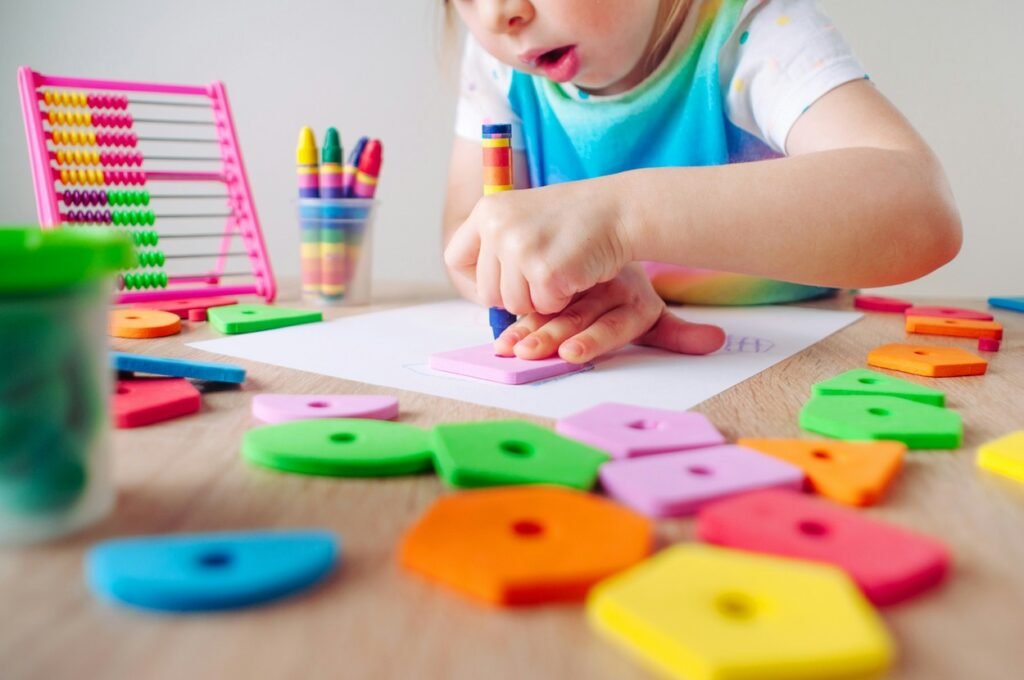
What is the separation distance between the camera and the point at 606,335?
56 centimetres

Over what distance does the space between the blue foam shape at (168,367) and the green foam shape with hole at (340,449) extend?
10cm

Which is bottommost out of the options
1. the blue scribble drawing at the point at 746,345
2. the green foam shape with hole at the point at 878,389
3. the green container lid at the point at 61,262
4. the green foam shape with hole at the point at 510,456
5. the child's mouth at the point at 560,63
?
the blue scribble drawing at the point at 746,345

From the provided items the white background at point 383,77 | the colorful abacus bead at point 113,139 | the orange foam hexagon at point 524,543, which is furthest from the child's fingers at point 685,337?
the white background at point 383,77

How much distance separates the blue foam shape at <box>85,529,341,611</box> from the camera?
21cm

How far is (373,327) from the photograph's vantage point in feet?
2.26

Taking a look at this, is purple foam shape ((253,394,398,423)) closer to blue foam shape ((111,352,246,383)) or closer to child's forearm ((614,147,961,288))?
blue foam shape ((111,352,246,383))

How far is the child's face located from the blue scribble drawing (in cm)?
30

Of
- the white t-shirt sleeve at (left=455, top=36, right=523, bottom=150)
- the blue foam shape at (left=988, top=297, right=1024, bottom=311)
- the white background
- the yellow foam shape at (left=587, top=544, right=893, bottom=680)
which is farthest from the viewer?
the white background

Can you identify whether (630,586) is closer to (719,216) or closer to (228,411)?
(228,411)

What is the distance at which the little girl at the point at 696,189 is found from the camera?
550 millimetres

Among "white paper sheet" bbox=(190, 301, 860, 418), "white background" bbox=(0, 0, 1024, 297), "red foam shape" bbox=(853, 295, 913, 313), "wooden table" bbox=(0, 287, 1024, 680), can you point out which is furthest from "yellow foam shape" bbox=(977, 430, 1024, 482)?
"white background" bbox=(0, 0, 1024, 297)

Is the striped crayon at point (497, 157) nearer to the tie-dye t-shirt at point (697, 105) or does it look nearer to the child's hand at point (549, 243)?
the child's hand at point (549, 243)

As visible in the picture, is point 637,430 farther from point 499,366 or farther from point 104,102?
point 104,102

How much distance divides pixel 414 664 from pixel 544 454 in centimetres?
14
